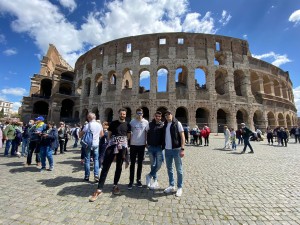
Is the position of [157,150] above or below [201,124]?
below

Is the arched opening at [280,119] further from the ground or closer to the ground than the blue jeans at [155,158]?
further from the ground

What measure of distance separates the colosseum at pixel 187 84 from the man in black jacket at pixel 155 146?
16.7m

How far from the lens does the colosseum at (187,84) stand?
20.9 metres

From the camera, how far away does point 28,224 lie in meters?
2.28

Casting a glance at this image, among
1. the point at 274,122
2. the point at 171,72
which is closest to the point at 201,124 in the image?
the point at 171,72

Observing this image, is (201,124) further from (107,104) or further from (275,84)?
(275,84)

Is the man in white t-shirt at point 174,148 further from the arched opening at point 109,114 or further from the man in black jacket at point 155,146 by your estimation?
the arched opening at point 109,114

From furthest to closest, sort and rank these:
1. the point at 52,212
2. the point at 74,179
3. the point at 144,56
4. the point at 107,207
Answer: the point at 144,56 < the point at 74,179 < the point at 107,207 < the point at 52,212

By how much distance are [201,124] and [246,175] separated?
16.3 metres

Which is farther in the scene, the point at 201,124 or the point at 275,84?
the point at 275,84

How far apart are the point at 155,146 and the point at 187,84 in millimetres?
18948

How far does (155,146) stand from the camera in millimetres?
3812

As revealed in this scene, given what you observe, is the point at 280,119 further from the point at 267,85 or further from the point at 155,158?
the point at 155,158

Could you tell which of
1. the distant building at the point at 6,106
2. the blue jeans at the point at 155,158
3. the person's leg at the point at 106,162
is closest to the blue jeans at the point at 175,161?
the blue jeans at the point at 155,158
